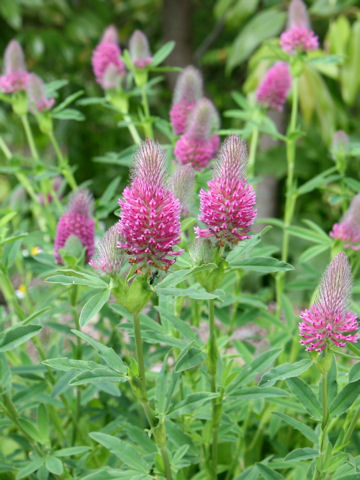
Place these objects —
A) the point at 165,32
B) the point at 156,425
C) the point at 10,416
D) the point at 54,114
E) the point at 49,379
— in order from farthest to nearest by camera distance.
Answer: the point at 165,32, the point at 54,114, the point at 49,379, the point at 10,416, the point at 156,425

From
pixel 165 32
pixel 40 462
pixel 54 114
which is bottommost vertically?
pixel 40 462

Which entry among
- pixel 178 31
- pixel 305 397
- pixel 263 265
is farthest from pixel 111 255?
pixel 178 31

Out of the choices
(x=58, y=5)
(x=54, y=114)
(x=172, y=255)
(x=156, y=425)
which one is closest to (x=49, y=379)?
(x=156, y=425)

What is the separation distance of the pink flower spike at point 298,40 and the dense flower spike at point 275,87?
7 cm

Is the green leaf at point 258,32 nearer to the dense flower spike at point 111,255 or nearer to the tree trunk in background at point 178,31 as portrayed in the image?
the tree trunk in background at point 178,31

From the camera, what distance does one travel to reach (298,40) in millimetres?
1256

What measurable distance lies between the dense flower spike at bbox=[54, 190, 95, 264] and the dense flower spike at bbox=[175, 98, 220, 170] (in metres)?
0.20

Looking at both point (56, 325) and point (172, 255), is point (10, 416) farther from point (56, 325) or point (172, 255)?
point (172, 255)

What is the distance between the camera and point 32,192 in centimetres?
137

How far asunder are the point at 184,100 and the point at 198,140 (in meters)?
0.18

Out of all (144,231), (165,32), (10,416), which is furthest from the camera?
(165,32)

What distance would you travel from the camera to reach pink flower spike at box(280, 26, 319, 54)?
1.25 m

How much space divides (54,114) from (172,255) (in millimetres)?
796

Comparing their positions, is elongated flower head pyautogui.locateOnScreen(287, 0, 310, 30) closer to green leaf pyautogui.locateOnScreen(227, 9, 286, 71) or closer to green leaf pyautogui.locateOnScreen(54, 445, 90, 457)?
green leaf pyautogui.locateOnScreen(54, 445, 90, 457)
